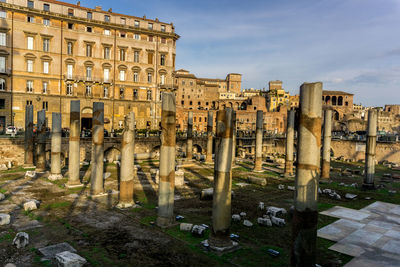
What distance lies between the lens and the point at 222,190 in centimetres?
897

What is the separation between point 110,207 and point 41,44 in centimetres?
3012

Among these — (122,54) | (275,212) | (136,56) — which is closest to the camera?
(275,212)

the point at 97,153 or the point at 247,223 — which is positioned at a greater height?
the point at 97,153

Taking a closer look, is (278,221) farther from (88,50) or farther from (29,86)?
(88,50)

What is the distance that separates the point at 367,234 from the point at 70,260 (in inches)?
384

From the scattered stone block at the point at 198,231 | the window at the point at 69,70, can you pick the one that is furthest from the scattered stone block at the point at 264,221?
the window at the point at 69,70

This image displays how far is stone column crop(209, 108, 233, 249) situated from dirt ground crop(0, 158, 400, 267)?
53 cm

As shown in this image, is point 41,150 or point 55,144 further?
point 41,150

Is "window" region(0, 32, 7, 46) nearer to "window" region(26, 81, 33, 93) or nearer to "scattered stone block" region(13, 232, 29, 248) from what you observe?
"window" region(26, 81, 33, 93)

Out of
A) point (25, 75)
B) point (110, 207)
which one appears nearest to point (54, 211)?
point (110, 207)

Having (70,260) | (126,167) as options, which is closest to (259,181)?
(126,167)

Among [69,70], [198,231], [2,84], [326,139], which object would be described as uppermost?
[69,70]

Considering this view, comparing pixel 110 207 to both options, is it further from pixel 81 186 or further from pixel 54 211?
pixel 81 186

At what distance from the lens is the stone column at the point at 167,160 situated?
10.7 metres
